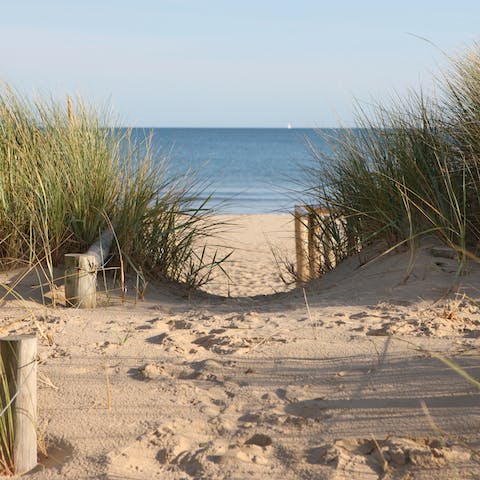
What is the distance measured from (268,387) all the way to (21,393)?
1003mm

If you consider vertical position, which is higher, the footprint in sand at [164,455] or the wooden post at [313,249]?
the wooden post at [313,249]

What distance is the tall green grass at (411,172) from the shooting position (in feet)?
16.0

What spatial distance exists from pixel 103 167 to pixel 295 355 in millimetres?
2403

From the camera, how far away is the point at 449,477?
2.42 meters

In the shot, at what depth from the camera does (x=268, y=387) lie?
122 inches

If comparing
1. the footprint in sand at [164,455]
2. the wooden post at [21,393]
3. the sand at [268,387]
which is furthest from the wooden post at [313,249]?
the wooden post at [21,393]

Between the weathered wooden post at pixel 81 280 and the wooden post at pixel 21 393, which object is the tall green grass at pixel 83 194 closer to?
the weathered wooden post at pixel 81 280

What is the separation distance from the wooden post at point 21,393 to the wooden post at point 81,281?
1787 millimetres

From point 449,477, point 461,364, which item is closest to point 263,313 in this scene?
point 461,364

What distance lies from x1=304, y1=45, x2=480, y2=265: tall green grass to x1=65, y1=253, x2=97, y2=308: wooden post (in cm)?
171

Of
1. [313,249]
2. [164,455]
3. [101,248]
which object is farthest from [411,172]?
[164,455]

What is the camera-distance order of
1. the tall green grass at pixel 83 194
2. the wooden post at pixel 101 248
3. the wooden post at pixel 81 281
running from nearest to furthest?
the wooden post at pixel 81 281, the wooden post at pixel 101 248, the tall green grass at pixel 83 194


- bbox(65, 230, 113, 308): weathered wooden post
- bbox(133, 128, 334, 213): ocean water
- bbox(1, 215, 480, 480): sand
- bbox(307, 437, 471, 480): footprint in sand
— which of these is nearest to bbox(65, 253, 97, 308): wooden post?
bbox(65, 230, 113, 308): weathered wooden post

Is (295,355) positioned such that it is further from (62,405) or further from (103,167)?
(103,167)
